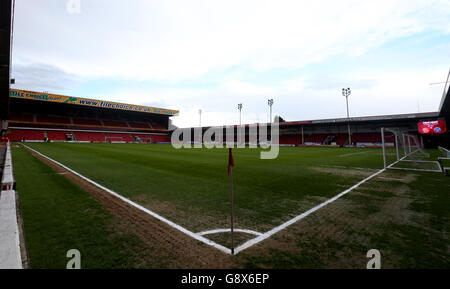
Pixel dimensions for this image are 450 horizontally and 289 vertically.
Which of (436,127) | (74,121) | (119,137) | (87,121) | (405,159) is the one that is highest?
(87,121)

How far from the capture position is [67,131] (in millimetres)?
57844

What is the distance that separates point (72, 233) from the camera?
3.57 m

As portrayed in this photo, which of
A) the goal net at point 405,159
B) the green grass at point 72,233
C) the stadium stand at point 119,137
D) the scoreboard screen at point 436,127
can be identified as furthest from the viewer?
the stadium stand at point 119,137

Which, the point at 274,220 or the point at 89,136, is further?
the point at 89,136

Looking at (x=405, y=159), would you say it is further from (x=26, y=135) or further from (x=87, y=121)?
(x=87, y=121)

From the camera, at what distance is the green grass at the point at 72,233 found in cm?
276

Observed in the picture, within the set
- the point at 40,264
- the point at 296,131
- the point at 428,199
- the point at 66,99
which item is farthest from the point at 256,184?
the point at 66,99

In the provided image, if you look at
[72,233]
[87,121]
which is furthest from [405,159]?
[87,121]

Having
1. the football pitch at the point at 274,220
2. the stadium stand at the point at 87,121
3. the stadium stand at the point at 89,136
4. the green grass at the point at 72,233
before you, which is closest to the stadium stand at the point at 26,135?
the stadium stand at the point at 89,136

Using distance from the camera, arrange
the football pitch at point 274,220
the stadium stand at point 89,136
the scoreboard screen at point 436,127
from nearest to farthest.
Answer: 1. the football pitch at point 274,220
2. the scoreboard screen at point 436,127
3. the stadium stand at point 89,136

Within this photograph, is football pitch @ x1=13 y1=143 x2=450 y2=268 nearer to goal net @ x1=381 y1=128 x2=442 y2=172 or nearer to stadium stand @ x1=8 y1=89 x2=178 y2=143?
goal net @ x1=381 y1=128 x2=442 y2=172

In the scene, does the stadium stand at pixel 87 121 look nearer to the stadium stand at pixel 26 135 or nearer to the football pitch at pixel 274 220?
the stadium stand at pixel 26 135

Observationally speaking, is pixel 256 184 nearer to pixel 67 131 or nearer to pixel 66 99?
pixel 66 99

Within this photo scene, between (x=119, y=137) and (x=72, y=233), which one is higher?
(x=119, y=137)
